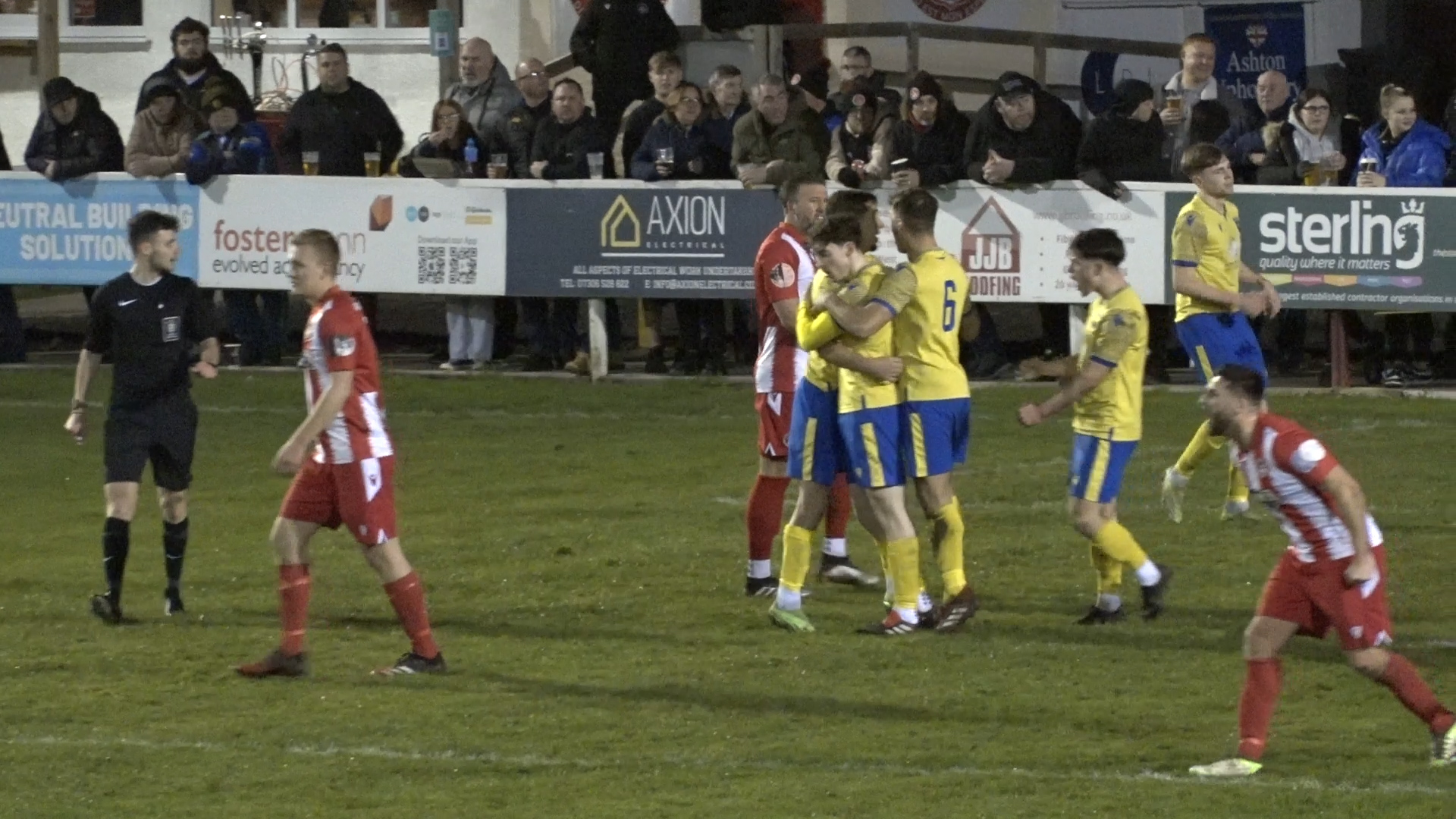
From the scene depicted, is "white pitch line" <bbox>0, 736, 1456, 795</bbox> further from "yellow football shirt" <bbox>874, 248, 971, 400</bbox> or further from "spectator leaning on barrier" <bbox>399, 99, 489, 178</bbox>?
"spectator leaning on barrier" <bbox>399, 99, 489, 178</bbox>

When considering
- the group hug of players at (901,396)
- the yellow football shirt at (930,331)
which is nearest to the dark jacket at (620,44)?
the group hug of players at (901,396)

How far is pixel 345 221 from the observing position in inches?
743

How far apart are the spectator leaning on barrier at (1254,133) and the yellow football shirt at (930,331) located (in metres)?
7.88

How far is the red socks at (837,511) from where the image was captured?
38.2 feet

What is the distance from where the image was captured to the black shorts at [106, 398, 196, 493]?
10773mm

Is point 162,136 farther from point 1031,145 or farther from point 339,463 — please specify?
point 339,463

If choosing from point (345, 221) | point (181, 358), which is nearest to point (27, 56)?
point (345, 221)

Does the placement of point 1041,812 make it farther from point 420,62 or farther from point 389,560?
point 420,62

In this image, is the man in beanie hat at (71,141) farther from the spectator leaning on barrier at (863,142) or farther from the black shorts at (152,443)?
the black shorts at (152,443)

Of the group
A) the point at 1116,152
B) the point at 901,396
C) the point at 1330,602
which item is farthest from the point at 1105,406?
the point at 1116,152

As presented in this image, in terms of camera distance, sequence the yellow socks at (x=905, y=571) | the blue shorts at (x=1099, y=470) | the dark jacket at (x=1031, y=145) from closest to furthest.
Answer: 1. the yellow socks at (x=905, y=571)
2. the blue shorts at (x=1099, y=470)
3. the dark jacket at (x=1031, y=145)

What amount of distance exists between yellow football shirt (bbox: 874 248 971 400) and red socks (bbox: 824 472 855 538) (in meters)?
1.44

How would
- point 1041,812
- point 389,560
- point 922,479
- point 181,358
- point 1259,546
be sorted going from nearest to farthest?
point 1041,812 < point 389,560 < point 922,479 < point 181,358 < point 1259,546

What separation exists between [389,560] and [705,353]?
9.63 m
